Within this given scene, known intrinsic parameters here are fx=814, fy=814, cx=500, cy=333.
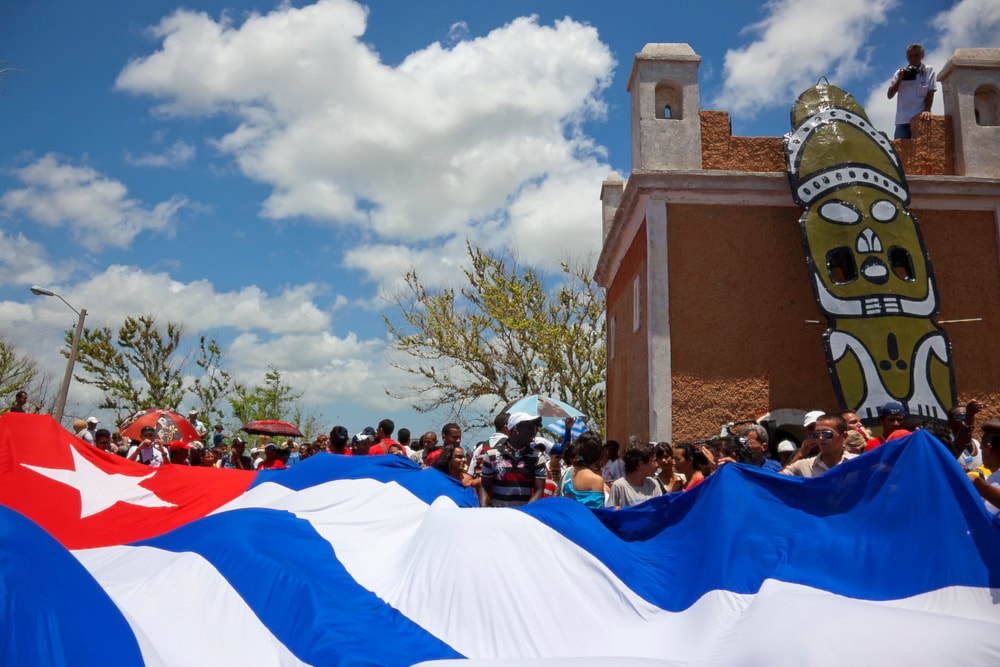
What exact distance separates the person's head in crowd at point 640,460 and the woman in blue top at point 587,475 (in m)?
0.23

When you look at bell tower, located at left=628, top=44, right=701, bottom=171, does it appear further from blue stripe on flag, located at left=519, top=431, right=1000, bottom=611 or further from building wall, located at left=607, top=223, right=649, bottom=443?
blue stripe on flag, located at left=519, top=431, right=1000, bottom=611

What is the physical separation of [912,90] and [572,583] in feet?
41.5

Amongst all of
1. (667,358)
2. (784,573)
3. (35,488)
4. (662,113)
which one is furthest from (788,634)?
(662,113)

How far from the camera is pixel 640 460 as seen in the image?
6.44 metres

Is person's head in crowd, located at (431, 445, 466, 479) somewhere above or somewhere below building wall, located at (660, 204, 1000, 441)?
below

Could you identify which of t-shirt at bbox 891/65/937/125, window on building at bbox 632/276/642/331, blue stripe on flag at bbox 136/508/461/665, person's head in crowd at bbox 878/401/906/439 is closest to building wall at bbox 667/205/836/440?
window on building at bbox 632/276/642/331

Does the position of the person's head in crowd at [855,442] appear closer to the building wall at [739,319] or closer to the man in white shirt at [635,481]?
the man in white shirt at [635,481]

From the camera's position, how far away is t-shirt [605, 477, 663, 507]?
6.34m

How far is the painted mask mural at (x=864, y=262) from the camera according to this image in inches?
448

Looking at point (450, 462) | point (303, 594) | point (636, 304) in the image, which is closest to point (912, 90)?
point (636, 304)

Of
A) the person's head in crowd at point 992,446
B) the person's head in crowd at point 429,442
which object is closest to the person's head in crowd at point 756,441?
the person's head in crowd at point 992,446

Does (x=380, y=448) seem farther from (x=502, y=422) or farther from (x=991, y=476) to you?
(x=991, y=476)

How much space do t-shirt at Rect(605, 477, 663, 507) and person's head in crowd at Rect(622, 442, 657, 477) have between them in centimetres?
9

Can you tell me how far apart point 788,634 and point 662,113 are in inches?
448
